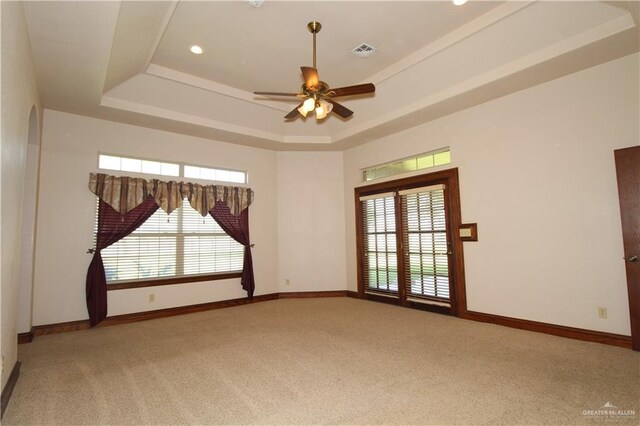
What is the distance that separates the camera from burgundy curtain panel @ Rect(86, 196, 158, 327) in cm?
443

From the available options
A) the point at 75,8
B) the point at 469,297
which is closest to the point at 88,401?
the point at 75,8

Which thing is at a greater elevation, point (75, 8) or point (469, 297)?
point (75, 8)

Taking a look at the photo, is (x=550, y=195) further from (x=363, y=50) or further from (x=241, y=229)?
(x=241, y=229)

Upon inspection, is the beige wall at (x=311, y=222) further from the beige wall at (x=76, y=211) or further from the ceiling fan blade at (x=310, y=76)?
the ceiling fan blade at (x=310, y=76)

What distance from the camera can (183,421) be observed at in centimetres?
210

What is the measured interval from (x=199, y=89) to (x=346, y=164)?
125 inches

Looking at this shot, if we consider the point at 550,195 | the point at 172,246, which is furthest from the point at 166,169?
the point at 550,195

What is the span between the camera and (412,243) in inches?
213

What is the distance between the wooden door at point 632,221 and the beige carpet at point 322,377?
39 centimetres

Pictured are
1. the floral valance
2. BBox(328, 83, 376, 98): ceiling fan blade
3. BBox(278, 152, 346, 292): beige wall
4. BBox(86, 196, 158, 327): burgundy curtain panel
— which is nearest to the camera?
BBox(328, 83, 376, 98): ceiling fan blade

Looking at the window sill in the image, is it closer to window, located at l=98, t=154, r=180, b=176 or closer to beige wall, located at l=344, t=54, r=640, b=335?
window, located at l=98, t=154, r=180, b=176

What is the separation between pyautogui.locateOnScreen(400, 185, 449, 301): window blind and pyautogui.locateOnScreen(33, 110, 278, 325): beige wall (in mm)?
3455

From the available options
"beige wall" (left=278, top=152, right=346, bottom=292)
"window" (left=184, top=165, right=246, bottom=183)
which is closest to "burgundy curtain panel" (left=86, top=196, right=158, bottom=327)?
"window" (left=184, top=165, right=246, bottom=183)

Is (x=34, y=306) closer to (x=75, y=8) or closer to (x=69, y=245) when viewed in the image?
(x=69, y=245)
